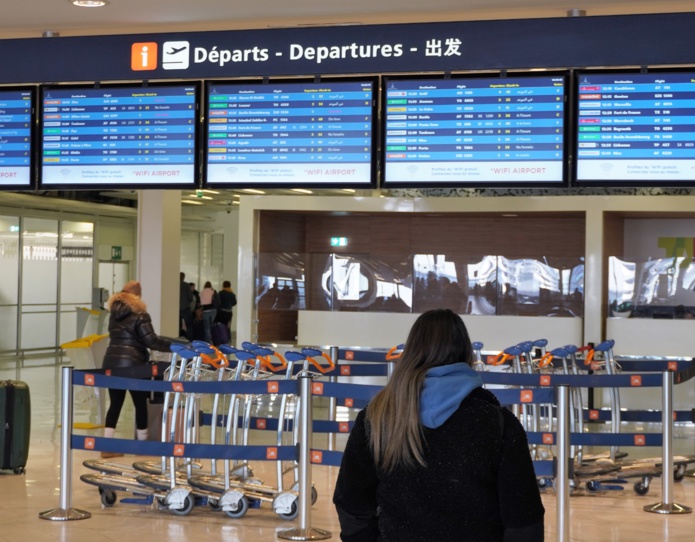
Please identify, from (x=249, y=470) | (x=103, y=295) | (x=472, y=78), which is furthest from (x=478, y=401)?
(x=103, y=295)

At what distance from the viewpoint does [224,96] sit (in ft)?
20.0

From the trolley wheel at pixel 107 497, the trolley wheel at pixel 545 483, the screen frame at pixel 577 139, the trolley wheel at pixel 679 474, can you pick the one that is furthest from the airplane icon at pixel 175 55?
the trolley wheel at pixel 679 474

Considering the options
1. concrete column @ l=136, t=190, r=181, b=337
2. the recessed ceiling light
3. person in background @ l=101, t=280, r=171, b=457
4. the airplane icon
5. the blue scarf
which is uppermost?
the recessed ceiling light

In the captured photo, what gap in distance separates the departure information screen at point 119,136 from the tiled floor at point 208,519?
2.03 meters

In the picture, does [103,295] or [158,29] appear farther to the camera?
[103,295]

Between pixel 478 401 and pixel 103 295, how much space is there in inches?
822

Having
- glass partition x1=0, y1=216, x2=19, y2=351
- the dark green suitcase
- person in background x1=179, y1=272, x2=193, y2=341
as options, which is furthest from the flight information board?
glass partition x1=0, y1=216, x2=19, y2=351

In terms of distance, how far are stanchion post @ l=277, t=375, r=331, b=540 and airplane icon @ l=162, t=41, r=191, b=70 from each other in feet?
6.15

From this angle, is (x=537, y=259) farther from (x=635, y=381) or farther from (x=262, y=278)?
(x=635, y=381)

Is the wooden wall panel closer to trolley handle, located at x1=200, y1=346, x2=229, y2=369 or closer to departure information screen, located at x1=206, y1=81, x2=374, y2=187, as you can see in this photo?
trolley handle, located at x1=200, y1=346, x2=229, y2=369

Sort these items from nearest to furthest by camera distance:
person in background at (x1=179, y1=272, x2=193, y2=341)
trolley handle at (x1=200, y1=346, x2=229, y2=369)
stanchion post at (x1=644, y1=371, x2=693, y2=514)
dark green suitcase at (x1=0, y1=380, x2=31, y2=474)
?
stanchion post at (x1=644, y1=371, x2=693, y2=514)
trolley handle at (x1=200, y1=346, x2=229, y2=369)
dark green suitcase at (x1=0, y1=380, x2=31, y2=474)
person in background at (x1=179, y1=272, x2=193, y2=341)

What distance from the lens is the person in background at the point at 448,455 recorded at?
2.57 meters

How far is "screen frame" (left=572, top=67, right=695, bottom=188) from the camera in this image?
5582 mm

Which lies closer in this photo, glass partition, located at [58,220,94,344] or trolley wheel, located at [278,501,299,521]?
trolley wheel, located at [278,501,299,521]
